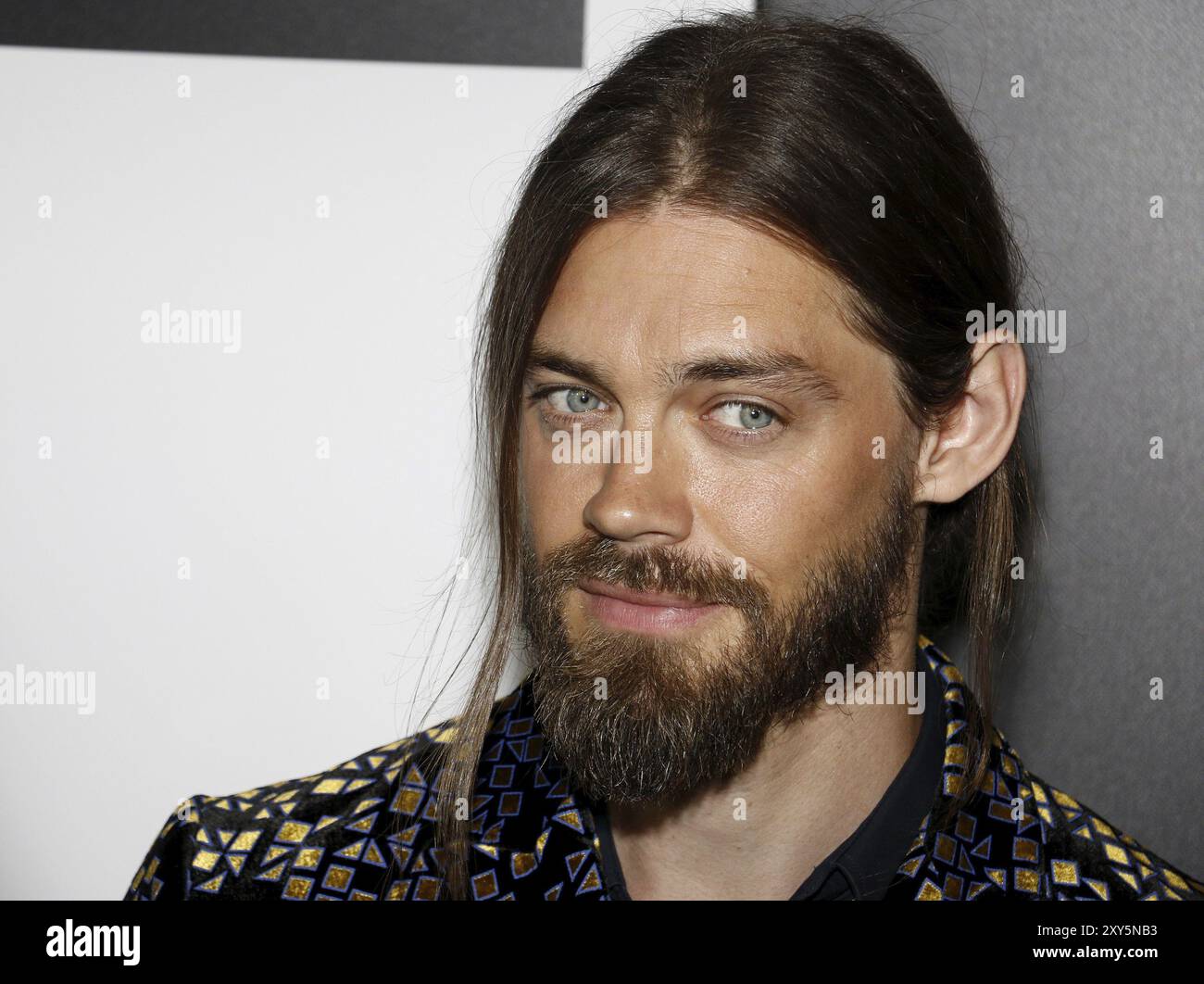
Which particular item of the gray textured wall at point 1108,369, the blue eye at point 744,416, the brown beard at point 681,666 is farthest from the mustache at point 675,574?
the gray textured wall at point 1108,369

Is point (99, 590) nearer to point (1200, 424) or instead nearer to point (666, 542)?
point (666, 542)

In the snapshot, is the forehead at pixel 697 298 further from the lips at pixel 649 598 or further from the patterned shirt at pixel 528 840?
the patterned shirt at pixel 528 840

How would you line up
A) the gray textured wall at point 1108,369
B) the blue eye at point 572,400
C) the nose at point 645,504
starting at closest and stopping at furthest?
the nose at point 645,504, the blue eye at point 572,400, the gray textured wall at point 1108,369

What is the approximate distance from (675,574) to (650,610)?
47 millimetres

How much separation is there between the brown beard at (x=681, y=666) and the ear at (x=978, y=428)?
7 cm

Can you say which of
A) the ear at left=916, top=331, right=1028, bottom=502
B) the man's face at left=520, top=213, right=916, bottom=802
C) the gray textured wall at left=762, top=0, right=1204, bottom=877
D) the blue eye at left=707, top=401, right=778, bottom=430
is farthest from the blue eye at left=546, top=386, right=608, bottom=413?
the gray textured wall at left=762, top=0, right=1204, bottom=877

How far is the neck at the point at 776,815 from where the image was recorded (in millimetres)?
1272

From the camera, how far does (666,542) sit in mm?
1159

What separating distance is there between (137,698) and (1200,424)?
1.53 meters

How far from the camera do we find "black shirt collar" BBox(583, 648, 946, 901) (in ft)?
4.10

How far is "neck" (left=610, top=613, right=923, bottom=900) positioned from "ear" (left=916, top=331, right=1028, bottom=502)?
26cm

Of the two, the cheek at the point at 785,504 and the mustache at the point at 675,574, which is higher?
the cheek at the point at 785,504

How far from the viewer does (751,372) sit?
1161 mm
